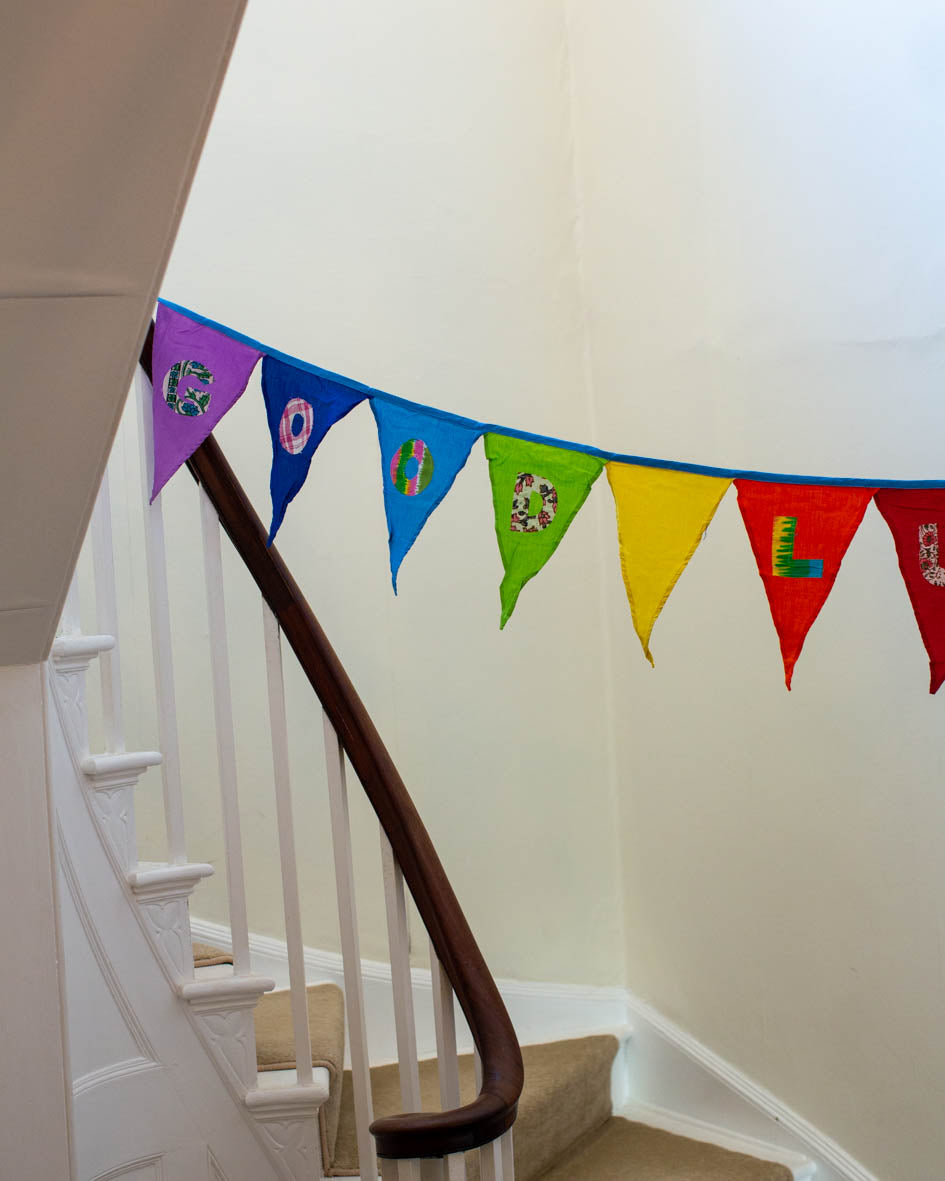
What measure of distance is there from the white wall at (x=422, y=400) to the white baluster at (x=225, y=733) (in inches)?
27.5

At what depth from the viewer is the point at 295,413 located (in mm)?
1449

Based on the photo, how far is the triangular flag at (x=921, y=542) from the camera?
1.33 metres

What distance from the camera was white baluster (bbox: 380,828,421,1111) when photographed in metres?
1.54

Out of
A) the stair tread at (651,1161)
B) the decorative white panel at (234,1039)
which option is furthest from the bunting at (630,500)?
the stair tread at (651,1161)

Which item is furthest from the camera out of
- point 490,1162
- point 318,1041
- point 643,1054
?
point 643,1054

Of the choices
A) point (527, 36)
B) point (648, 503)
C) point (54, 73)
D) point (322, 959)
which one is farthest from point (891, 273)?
point (322, 959)

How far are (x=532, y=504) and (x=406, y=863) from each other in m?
0.54

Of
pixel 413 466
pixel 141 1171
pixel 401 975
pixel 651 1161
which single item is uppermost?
pixel 413 466

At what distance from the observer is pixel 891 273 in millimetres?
1898

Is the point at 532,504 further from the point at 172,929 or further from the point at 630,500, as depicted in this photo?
the point at 172,929

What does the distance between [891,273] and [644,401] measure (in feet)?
2.33

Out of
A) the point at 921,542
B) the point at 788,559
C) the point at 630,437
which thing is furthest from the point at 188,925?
the point at 630,437

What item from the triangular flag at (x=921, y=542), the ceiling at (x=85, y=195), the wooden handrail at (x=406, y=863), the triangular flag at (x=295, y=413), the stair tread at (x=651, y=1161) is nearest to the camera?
the ceiling at (x=85, y=195)

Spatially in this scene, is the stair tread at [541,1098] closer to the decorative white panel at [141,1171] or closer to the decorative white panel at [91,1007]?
the decorative white panel at [141,1171]
